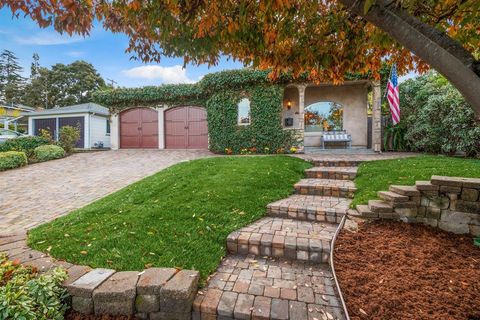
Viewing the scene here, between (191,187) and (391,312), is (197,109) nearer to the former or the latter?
(191,187)

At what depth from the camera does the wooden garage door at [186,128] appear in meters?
12.7

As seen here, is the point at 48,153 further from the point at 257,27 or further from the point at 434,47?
the point at 434,47

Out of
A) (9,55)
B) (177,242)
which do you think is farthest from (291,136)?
(9,55)

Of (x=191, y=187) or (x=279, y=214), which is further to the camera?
(x=191, y=187)

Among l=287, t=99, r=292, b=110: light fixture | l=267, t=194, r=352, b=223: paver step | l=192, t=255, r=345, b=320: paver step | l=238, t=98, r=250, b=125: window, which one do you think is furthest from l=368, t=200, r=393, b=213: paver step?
l=287, t=99, r=292, b=110: light fixture

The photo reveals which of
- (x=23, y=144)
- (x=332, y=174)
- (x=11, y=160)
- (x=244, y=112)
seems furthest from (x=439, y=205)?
(x=23, y=144)

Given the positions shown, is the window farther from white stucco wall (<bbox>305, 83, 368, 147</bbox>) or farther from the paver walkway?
the paver walkway

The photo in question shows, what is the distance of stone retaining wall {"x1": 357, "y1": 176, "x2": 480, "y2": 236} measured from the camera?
9.37 ft

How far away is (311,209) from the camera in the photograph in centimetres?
332

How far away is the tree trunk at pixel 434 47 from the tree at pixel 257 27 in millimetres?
169

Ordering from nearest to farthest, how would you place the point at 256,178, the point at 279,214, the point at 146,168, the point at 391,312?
the point at 391,312 < the point at 279,214 < the point at 256,178 < the point at 146,168

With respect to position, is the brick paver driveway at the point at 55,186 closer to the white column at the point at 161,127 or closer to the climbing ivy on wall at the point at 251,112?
the climbing ivy on wall at the point at 251,112

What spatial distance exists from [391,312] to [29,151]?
13.5 meters

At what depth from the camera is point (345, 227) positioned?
2973mm
